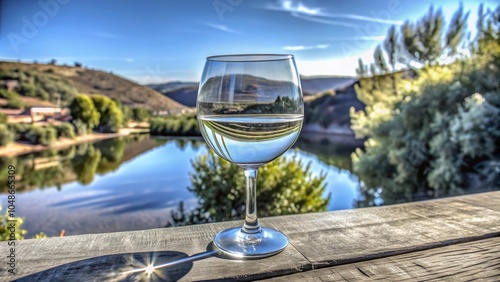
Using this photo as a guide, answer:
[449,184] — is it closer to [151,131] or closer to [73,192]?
[151,131]

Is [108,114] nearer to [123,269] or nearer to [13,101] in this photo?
[13,101]

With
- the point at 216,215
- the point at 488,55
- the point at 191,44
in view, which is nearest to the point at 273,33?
the point at 191,44

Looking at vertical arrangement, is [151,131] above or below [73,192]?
above

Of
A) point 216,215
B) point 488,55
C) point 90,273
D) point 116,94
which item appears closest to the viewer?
point 90,273

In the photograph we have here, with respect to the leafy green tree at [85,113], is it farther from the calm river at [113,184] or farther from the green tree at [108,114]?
the calm river at [113,184]

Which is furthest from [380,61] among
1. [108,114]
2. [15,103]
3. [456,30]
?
[15,103]

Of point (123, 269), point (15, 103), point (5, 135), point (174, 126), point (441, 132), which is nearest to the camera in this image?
point (123, 269)

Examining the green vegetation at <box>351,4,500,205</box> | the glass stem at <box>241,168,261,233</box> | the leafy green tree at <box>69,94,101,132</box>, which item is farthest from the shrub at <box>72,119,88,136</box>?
the glass stem at <box>241,168,261,233</box>
